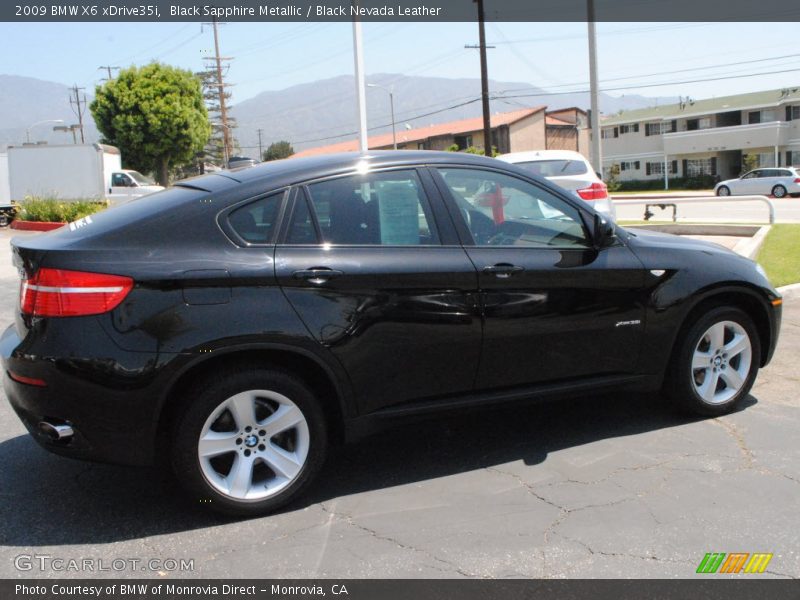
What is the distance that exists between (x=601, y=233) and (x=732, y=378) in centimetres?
136

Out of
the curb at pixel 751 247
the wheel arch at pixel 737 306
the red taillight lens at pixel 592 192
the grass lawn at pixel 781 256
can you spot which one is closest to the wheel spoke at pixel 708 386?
the wheel arch at pixel 737 306

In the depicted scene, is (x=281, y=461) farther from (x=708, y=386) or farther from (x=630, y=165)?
(x=630, y=165)

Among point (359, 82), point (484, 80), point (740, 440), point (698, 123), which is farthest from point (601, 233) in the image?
point (698, 123)

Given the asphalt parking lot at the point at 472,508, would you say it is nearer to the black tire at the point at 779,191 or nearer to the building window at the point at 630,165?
the black tire at the point at 779,191

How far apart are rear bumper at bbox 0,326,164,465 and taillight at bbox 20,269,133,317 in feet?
0.70

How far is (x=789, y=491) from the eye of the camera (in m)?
A: 3.81

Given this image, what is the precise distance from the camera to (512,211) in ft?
14.3

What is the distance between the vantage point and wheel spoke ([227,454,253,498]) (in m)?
3.60

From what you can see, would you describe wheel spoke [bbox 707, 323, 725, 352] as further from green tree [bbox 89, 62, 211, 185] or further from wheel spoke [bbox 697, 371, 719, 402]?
green tree [bbox 89, 62, 211, 185]

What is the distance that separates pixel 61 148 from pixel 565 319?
28859mm

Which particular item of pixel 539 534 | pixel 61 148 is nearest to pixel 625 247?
pixel 539 534

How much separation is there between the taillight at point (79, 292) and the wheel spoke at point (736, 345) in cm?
358

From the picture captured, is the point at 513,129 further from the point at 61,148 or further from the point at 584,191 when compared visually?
the point at 584,191

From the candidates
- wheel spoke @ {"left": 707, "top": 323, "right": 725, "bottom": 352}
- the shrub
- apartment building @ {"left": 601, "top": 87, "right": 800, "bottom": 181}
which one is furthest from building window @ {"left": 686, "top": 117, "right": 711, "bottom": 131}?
wheel spoke @ {"left": 707, "top": 323, "right": 725, "bottom": 352}
